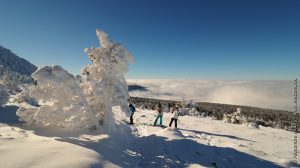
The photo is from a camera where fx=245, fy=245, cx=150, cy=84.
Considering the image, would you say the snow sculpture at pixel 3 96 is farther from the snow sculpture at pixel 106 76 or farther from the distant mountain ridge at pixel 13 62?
the distant mountain ridge at pixel 13 62

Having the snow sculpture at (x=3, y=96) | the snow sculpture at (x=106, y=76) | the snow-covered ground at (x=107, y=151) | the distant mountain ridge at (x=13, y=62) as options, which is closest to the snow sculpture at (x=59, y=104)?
the snow-covered ground at (x=107, y=151)

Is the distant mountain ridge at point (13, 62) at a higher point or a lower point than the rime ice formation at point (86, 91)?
higher

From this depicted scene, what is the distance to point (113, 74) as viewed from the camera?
11.6 meters

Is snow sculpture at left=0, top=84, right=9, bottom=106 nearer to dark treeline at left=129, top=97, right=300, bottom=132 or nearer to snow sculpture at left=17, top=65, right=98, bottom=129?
snow sculpture at left=17, top=65, right=98, bottom=129

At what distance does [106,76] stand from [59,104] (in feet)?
7.87

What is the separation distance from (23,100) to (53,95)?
28.5 feet

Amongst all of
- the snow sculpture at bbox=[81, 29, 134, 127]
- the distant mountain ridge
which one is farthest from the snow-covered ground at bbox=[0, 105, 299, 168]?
the distant mountain ridge

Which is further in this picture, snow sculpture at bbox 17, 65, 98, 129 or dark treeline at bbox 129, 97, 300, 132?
dark treeline at bbox 129, 97, 300, 132

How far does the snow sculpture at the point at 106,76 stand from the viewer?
11367mm

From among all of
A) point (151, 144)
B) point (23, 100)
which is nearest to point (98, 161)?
point (151, 144)

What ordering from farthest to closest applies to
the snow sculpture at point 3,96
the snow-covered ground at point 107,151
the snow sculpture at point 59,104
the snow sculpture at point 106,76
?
1. the snow sculpture at point 3,96
2. the snow sculpture at point 106,76
3. the snow sculpture at point 59,104
4. the snow-covered ground at point 107,151

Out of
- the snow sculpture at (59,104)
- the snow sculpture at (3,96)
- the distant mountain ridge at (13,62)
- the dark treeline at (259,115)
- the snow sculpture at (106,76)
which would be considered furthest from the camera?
the distant mountain ridge at (13,62)

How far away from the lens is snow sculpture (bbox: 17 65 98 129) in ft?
33.2

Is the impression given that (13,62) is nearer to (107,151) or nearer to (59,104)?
(59,104)
